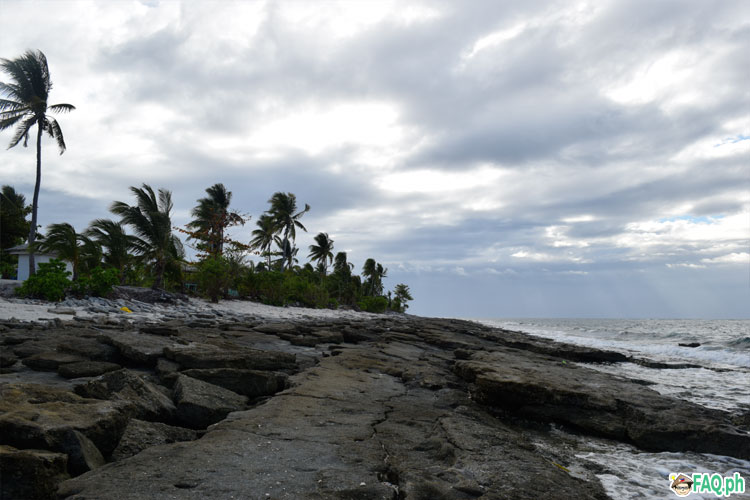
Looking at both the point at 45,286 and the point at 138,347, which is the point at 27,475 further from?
the point at 45,286

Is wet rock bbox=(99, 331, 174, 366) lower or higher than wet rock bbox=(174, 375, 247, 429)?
higher

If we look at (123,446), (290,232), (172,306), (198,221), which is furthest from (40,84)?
(123,446)

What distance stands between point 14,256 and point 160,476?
Answer: 37180 millimetres

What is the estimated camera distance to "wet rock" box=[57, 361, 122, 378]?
498cm

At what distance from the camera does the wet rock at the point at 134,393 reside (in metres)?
3.65

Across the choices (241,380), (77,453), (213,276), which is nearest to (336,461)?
(77,453)

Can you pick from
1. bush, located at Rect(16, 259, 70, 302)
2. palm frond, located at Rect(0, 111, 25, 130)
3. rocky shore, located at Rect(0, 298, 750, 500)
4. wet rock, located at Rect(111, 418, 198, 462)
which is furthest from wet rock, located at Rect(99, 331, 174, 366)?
palm frond, located at Rect(0, 111, 25, 130)

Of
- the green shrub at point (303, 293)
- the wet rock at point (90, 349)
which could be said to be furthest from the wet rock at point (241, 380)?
the green shrub at point (303, 293)

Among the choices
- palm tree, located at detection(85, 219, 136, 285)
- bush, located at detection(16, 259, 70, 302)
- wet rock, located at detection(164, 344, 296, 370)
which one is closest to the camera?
wet rock, located at detection(164, 344, 296, 370)

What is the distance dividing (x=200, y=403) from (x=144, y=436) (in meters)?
0.70

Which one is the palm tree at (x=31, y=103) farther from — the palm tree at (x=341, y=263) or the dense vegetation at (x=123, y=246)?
the palm tree at (x=341, y=263)

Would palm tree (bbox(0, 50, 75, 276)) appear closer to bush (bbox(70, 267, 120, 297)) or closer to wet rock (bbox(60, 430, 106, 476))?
bush (bbox(70, 267, 120, 297))

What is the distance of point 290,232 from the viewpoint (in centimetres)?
4366

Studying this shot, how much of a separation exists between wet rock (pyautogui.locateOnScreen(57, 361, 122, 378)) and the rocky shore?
0.03m
